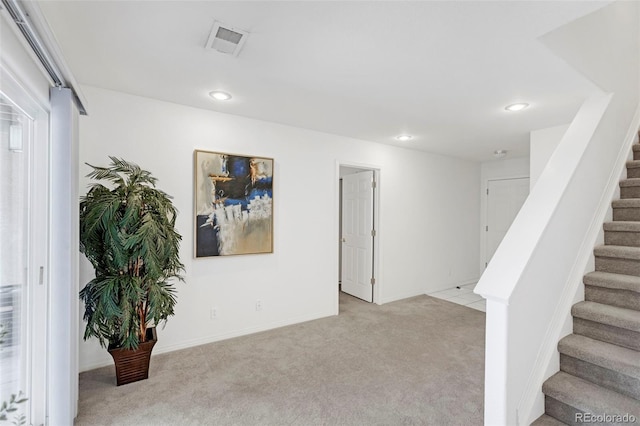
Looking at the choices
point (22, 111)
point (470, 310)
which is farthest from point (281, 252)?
point (470, 310)

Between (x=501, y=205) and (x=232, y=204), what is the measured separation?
479 cm

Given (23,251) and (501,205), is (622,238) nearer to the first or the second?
(501,205)

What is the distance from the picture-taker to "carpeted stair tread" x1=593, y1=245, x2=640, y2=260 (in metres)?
1.94

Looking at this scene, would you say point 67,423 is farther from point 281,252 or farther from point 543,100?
point 543,100

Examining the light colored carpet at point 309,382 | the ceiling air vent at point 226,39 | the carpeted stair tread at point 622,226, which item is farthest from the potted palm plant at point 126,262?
the carpeted stair tread at point 622,226

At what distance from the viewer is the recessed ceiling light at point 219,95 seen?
2.54 m

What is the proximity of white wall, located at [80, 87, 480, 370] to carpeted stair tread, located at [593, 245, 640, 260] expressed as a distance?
8.13 feet

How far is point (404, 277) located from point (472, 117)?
256 cm

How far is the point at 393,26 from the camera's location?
1.63m

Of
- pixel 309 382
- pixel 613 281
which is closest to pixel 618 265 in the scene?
pixel 613 281

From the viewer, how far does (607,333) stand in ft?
5.79

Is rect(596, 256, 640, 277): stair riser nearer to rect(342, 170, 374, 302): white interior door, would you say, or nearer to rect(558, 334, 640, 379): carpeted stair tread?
rect(558, 334, 640, 379): carpeted stair tread

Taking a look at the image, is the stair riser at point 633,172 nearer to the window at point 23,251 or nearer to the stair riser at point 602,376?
the stair riser at point 602,376
